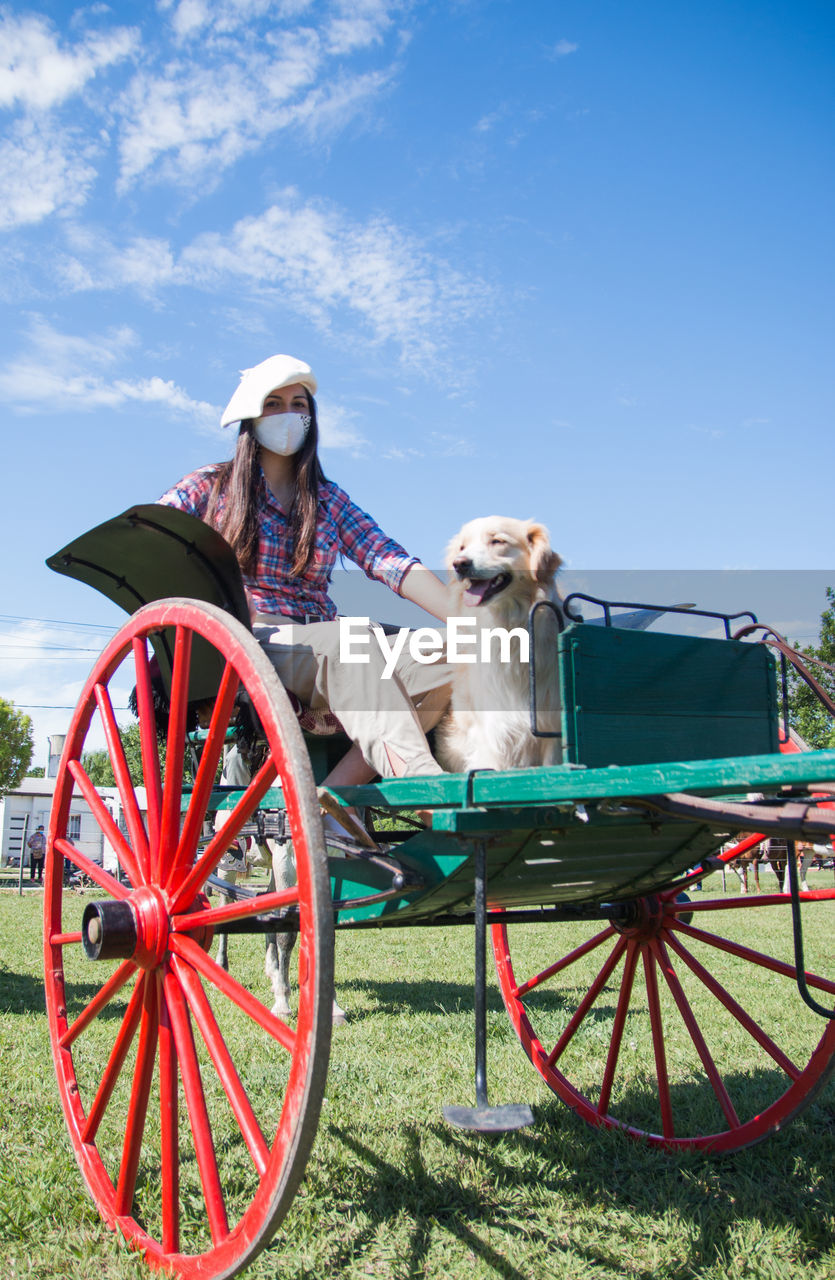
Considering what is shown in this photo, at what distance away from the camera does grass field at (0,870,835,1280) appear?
2494mm

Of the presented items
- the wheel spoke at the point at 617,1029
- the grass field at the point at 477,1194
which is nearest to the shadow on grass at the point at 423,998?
the grass field at the point at 477,1194

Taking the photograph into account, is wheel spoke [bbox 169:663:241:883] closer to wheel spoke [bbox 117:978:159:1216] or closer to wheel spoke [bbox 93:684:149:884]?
wheel spoke [bbox 93:684:149:884]

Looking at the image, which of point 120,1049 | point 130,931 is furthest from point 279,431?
point 120,1049

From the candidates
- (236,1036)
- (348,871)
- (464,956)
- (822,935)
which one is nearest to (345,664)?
(348,871)

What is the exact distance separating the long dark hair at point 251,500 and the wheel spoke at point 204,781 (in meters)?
1.02

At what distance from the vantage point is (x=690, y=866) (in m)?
3.05

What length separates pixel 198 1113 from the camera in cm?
225

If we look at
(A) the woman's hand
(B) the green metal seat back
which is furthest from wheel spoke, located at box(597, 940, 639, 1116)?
(A) the woman's hand

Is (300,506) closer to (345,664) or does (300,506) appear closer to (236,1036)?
(345,664)

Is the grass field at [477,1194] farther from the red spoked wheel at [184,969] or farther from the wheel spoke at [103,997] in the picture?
the wheel spoke at [103,997]

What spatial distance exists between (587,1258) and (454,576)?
80.1 inches

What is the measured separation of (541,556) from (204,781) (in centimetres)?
134

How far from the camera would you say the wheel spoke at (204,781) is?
242 centimetres

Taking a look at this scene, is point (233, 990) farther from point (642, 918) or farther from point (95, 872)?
point (642, 918)
